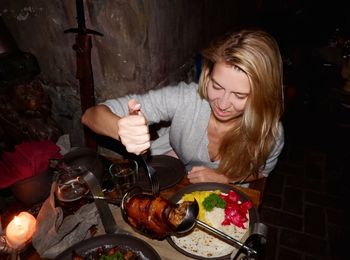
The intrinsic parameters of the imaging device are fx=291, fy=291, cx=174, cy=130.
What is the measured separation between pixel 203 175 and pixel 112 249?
3.66ft

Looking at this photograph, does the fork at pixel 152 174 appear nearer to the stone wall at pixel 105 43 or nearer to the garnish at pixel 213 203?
the garnish at pixel 213 203

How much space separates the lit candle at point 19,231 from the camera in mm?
1672

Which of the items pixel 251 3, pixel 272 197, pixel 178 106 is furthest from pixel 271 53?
pixel 251 3

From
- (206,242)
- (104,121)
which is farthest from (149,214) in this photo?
(104,121)

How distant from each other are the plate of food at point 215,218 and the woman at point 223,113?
25 centimetres

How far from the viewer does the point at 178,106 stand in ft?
9.62

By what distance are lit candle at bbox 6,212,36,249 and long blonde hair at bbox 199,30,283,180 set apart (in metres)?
1.76

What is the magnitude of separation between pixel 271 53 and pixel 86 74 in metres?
1.90

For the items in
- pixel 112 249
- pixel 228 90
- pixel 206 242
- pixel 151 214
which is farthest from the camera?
pixel 228 90

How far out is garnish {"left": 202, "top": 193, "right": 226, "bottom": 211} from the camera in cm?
225

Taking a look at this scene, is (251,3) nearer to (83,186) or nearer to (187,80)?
(187,80)

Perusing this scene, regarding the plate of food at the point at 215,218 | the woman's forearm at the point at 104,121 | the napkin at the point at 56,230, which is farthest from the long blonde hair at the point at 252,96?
the napkin at the point at 56,230

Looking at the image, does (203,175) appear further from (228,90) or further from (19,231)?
(19,231)

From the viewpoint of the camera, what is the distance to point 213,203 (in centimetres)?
227
